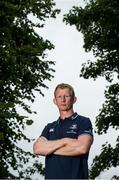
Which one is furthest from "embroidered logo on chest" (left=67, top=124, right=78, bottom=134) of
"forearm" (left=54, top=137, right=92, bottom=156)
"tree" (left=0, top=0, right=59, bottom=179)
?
"tree" (left=0, top=0, right=59, bottom=179)

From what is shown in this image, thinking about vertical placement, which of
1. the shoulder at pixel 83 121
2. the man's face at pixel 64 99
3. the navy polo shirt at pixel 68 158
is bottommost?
the navy polo shirt at pixel 68 158

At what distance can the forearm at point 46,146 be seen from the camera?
6098mm

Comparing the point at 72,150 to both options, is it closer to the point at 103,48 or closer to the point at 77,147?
the point at 77,147

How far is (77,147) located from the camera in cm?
597

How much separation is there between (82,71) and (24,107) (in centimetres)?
431

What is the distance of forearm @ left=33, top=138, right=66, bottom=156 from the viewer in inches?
240

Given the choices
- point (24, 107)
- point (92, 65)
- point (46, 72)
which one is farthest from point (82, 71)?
point (24, 107)

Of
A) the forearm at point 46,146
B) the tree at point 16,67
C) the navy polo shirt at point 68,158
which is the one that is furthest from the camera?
the tree at point 16,67

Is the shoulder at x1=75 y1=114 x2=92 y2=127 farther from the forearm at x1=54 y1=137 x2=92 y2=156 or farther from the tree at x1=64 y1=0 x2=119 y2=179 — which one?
the tree at x1=64 y1=0 x2=119 y2=179

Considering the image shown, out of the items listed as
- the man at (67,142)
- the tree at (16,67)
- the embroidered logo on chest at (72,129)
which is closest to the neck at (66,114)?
the man at (67,142)

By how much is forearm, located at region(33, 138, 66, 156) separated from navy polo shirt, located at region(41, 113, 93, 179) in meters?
0.06

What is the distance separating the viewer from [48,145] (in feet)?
20.4

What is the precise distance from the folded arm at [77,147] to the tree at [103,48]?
1863cm

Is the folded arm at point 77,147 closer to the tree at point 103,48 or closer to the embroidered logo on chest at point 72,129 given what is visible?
the embroidered logo on chest at point 72,129
